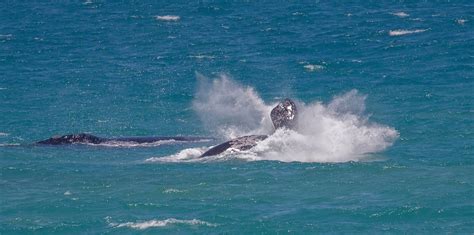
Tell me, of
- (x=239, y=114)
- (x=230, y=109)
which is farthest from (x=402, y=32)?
(x=239, y=114)

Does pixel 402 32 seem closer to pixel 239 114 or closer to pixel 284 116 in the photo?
→ pixel 239 114

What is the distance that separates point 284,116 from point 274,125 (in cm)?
76

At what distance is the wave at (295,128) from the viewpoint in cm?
5353

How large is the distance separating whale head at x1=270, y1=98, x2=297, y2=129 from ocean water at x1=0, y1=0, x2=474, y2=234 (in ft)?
5.43

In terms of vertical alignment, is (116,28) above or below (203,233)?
below

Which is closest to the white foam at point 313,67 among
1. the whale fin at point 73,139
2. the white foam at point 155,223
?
the whale fin at point 73,139

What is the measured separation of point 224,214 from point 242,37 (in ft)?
180

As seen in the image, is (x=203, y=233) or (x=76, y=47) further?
(x=76, y=47)

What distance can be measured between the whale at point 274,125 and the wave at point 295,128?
37 centimetres

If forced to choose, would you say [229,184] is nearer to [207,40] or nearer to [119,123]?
[119,123]

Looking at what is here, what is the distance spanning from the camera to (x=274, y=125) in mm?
57969

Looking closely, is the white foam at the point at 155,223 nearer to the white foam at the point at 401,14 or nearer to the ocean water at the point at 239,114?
the ocean water at the point at 239,114

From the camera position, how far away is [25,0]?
4906 inches

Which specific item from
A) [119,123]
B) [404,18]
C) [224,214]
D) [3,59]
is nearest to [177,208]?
[224,214]
